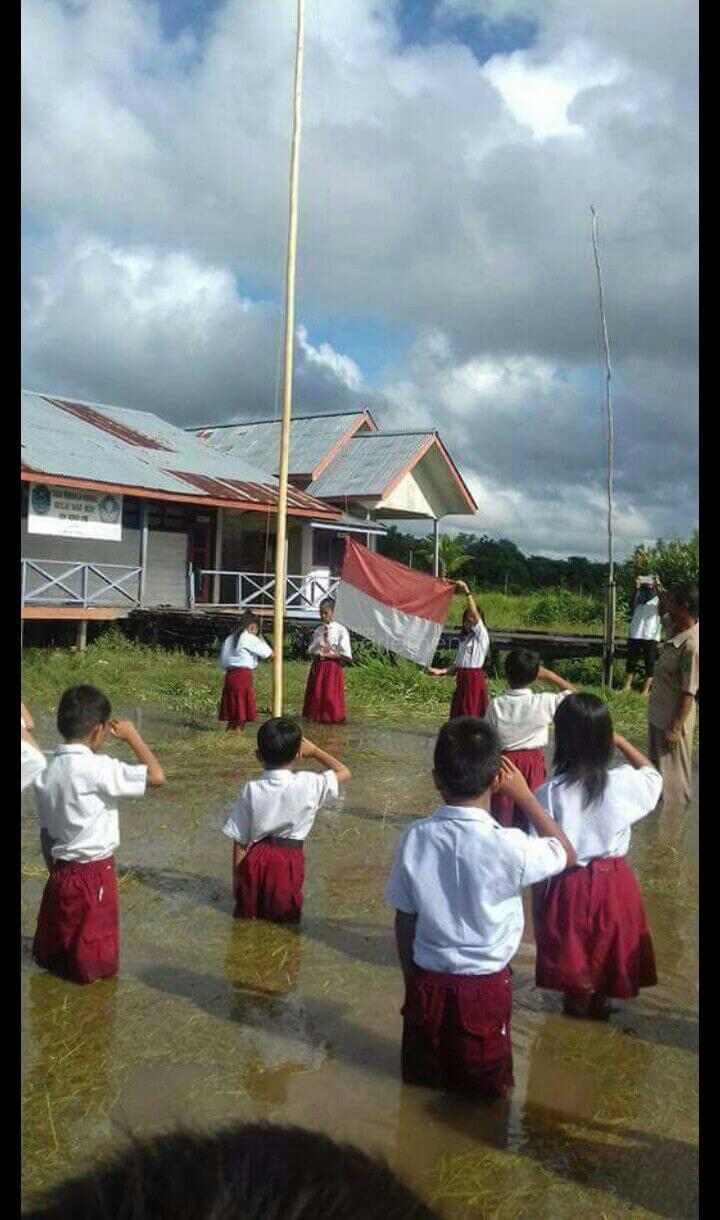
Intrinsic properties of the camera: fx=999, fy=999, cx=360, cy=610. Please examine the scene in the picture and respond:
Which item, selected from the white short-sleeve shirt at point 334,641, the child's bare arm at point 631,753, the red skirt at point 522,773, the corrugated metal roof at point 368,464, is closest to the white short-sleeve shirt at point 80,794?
the child's bare arm at point 631,753

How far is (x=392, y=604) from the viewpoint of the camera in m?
11.8

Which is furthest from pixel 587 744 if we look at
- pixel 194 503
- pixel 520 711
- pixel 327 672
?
pixel 194 503

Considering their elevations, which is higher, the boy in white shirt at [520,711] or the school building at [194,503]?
the school building at [194,503]

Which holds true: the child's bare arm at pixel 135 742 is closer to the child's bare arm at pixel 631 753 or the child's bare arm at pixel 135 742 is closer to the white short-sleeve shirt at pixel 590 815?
the white short-sleeve shirt at pixel 590 815

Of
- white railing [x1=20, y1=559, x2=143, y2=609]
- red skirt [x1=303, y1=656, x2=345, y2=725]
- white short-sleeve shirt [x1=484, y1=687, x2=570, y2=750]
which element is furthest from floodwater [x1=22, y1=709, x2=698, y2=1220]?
white railing [x1=20, y1=559, x2=143, y2=609]

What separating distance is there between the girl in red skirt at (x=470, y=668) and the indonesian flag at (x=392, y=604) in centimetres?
94

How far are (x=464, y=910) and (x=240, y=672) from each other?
827 cm

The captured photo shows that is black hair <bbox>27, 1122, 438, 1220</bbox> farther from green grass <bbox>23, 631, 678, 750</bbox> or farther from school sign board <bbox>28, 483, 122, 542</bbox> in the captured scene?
school sign board <bbox>28, 483, 122, 542</bbox>

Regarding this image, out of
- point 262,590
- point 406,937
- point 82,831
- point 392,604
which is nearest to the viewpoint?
point 406,937

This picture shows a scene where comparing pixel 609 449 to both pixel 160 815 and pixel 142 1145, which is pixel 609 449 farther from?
pixel 142 1145

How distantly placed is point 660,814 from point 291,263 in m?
5.20

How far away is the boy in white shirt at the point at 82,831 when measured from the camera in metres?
4.15

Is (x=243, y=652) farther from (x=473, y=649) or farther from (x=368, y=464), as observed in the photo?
(x=368, y=464)

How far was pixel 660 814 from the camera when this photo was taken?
7.98 metres
